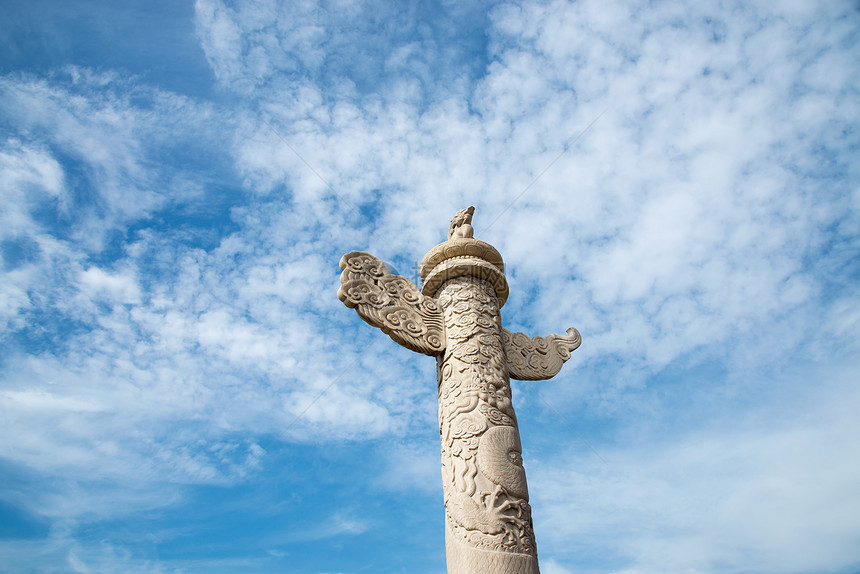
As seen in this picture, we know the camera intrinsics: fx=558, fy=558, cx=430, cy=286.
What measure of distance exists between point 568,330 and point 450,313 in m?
1.90

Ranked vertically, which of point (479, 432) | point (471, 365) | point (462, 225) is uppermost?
point (462, 225)

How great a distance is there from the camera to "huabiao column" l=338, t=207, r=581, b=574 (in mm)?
4770

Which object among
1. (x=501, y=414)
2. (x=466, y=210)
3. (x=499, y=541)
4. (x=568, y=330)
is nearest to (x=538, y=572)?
(x=499, y=541)

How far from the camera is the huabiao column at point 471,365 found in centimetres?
477

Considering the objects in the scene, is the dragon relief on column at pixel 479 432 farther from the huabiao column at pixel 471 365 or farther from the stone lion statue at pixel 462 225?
the stone lion statue at pixel 462 225

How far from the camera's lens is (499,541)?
4.68 metres

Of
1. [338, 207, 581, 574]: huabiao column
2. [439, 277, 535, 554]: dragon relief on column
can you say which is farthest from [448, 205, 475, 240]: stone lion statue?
[439, 277, 535, 554]: dragon relief on column

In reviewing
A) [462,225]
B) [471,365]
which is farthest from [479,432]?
[462,225]

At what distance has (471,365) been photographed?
574cm

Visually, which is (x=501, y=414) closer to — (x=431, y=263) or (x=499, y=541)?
(x=499, y=541)

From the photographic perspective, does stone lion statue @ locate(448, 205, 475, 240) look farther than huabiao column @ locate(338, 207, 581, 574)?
Yes

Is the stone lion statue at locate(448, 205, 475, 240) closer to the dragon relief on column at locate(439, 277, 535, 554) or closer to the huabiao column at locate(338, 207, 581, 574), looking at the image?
the huabiao column at locate(338, 207, 581, 574)

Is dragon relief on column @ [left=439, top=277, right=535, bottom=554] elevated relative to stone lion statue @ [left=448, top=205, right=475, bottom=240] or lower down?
lower down

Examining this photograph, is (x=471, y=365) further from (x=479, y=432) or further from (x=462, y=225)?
(x=462, y=225)
